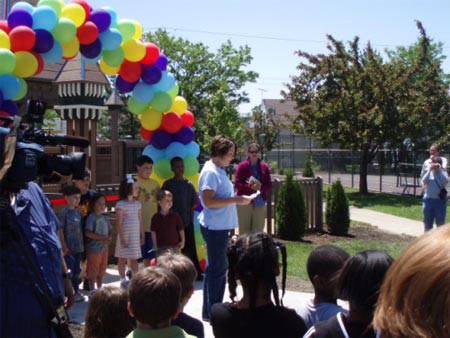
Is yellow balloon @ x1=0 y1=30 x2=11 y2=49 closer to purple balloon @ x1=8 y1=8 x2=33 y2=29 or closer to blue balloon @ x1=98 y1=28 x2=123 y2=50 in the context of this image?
purple balloon @ x1=8 y1=8 x2=33 y2=29

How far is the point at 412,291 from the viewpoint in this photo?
1.29 meters

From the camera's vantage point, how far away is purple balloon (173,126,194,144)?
306 inches

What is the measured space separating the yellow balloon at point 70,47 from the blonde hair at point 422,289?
5.83 metres

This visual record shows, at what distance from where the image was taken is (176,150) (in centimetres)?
768

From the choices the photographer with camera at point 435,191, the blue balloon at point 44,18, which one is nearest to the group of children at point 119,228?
the blue balloon at point 44,18

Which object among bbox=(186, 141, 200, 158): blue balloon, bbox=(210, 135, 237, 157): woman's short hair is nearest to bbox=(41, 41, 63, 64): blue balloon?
bbox=(186, 141, 200, 158): blue balloon

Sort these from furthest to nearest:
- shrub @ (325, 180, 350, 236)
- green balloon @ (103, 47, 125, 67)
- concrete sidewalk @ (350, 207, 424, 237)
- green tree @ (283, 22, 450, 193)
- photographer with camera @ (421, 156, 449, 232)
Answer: green tree @ (283, 22, 450, 193) → concrete sidewalk @ (350, 207, 424, 237) → shrub @ (325, 180, 350, 236) → photographer with camera @ (421, 156, 449, 232) → green balloon @ (103, 47, 125, 67)


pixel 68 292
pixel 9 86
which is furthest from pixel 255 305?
pixel 9 86

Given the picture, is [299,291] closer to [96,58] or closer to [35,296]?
[96,58]

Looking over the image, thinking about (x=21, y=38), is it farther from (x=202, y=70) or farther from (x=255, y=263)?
(x=202, y=70)

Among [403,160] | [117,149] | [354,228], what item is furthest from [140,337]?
[403,160]

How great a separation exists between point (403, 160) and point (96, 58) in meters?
21.3

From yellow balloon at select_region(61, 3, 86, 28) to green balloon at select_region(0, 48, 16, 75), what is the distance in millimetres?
880

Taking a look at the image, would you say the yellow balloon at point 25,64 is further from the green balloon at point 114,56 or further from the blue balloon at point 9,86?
the green balloon at point 114,56
